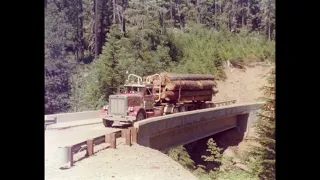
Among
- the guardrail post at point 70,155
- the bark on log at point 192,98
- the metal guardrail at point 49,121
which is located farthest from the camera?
the bark on log at point 192,98

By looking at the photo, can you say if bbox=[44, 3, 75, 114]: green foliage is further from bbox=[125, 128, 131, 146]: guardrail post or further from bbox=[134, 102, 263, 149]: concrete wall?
bbox=[134, 102, 263, 149]: concrete wall

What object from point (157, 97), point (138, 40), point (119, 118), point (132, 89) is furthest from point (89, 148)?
point (138, 40)

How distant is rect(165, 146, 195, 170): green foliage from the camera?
15.7 ft

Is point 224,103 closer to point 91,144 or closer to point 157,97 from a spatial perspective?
point 157,97

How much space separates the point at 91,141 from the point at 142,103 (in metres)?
1.07

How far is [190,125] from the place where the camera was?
5.11 m

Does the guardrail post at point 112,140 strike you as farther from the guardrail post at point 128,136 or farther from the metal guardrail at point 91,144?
the guardrail post at point 128,136

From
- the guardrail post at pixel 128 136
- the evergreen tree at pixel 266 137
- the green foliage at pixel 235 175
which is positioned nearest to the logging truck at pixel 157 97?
the guardrail post at pixel 128 136

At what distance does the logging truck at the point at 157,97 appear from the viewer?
4.89 m

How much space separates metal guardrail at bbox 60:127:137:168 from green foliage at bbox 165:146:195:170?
0.57 m

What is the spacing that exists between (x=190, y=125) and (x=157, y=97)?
0.62 meters

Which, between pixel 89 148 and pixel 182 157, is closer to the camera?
pixel 89 148

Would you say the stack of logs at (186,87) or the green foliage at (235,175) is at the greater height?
the stack of logs at (186,87)

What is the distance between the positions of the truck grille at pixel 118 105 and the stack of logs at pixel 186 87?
19.9 inches
